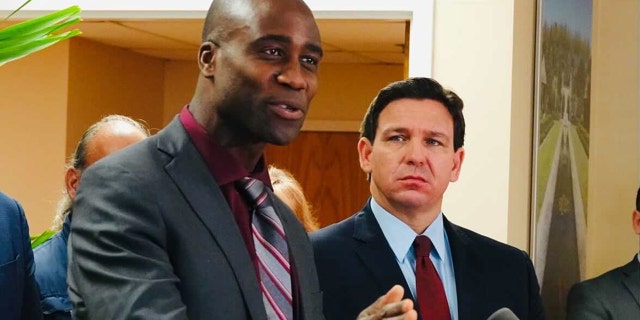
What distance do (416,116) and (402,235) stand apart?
230 millimetres

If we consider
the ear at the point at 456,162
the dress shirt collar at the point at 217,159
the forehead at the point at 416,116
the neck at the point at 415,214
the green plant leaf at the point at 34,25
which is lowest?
the neck at the point at 415,214

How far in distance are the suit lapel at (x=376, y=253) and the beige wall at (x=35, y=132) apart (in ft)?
13.0

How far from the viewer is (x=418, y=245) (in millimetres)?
2090

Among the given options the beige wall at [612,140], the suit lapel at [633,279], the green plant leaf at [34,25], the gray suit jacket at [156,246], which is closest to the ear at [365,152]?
the green plant leaf at [34,25]

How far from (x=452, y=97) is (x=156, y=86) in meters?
5.21

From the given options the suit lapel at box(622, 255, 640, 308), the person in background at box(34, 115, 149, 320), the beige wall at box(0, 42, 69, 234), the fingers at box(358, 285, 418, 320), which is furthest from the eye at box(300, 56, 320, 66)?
the beige wall at box(0, 42, 69, 234)

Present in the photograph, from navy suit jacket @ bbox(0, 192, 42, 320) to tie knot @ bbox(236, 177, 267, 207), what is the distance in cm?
66

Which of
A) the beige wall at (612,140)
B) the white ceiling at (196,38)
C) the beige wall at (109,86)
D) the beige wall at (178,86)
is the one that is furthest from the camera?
the beige wall at (178,86)

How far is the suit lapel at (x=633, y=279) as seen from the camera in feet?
11.2

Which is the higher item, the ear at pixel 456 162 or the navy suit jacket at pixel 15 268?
the ear at pixel 456 162

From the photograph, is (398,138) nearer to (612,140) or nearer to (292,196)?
(292,196)

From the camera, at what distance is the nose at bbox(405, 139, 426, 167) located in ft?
6.81

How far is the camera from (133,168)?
1.21 meters

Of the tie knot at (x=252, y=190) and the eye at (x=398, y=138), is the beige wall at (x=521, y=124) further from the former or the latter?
the tie knot at (x=252, y=190)
